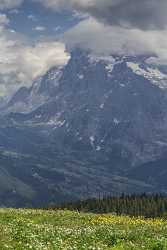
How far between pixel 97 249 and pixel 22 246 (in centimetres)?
348

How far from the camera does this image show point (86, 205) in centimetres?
19488

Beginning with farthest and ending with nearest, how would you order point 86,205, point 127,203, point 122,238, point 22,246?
1. point 86,205
2. point 127,203
3. point 122,238
4. point 22,246

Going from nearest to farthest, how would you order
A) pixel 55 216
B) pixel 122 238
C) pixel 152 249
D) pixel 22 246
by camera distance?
pixel 22 246, pixel 152 249, pixel 122 238, pixel 55 216

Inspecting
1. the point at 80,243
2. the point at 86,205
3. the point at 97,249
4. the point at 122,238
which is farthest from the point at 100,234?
Result: the point at 86,205

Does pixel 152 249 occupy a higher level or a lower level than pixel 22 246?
lower

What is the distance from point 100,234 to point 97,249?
31.5ft

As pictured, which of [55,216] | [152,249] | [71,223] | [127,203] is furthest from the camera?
[127,203]

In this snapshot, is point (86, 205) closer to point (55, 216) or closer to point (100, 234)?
point (55, 216)

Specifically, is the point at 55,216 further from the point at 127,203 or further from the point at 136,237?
the point at 127,203

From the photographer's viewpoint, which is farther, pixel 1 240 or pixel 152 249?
pixel 152 249

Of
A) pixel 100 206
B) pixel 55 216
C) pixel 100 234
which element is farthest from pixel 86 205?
pixel 100 234

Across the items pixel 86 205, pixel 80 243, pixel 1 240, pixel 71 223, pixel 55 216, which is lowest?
pixel 86 205

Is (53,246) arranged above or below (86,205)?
above

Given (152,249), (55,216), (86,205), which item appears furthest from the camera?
(86,205)
